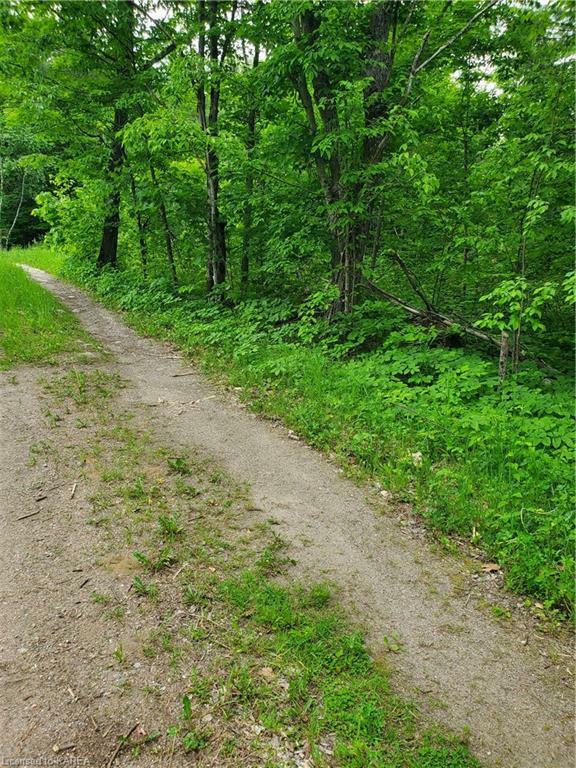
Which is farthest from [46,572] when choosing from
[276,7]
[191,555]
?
[276,7]

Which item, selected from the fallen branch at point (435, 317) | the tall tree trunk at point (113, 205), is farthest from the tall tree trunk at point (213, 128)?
the fallen branch at point (435, 317)

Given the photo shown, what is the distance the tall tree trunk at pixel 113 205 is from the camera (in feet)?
40.3

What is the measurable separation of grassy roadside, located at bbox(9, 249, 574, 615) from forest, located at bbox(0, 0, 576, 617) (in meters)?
0.02

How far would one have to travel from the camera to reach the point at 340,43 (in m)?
6.00

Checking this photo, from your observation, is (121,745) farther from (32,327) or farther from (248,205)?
(248,205)

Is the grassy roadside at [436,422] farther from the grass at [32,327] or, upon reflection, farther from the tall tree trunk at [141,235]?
the tall tree trunk at [141,235]

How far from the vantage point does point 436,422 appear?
15.4ft

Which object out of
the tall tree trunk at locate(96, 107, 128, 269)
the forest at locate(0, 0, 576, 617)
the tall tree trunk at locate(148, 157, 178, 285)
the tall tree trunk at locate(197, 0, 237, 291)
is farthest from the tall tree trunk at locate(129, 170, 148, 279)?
the tall tree trunk at locate(197, 0, 237, 291)

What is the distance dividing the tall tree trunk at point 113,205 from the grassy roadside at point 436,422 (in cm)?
707

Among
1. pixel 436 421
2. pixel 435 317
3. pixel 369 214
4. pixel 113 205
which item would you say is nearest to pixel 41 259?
pixel 113 205

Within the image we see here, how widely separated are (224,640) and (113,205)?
13519mm

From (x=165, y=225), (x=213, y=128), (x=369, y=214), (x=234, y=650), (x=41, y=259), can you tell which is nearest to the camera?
(x=234, y=650)

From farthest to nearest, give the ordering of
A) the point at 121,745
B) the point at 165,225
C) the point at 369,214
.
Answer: the point at 165,225, the point at 369,214, the point at 121,745

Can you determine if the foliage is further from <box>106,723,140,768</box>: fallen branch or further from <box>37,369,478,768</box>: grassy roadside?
<box>106,723,140,768</box>: fallen branch
